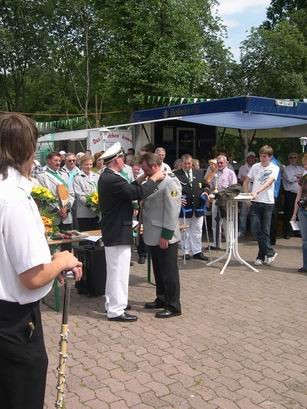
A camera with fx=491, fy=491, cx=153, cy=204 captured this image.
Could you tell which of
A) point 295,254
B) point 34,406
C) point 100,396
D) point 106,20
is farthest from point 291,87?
point 34,406

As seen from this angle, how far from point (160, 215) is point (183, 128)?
394 inches

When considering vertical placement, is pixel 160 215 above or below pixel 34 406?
above

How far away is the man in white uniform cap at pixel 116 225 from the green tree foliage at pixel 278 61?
15.9 metres

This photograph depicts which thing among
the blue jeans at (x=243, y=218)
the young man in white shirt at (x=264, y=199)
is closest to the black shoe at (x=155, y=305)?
the young man in white shirt at (x=264, y=199)

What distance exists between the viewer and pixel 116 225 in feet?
16.7

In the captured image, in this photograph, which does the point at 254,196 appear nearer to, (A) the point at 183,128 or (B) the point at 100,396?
(B) the point at 100,396

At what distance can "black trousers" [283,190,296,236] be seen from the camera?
1100 centimetres

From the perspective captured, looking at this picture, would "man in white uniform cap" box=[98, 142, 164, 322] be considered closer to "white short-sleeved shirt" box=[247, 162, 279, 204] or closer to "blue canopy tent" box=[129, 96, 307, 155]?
"white short-sleeved shirt" box=[247, 162, 279, 204]

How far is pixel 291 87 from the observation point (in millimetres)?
19391

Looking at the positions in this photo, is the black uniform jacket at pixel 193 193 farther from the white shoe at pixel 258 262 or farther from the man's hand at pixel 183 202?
the white shoe at pixel 258 262

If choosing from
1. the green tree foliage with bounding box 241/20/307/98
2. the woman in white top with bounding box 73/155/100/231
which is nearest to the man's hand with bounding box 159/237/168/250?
the woman in white top with bounding box 73/155/100/231

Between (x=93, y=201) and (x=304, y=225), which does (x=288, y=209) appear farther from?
(x=93, y=201)

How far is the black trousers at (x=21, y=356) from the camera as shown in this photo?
1888 millimetres

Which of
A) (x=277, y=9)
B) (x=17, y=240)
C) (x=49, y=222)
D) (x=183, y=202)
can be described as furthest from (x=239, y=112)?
(x=277, y=9)
